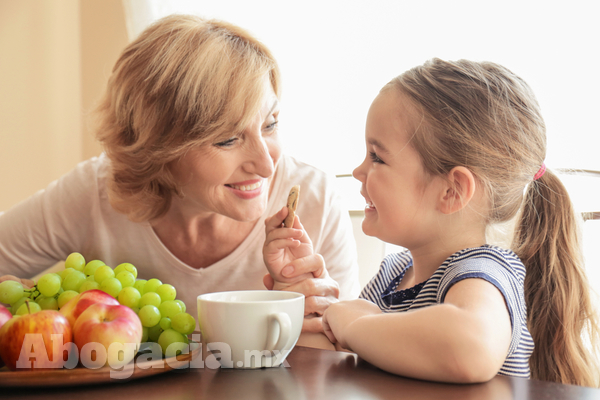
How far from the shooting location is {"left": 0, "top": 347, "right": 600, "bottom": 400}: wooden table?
51 centimetres

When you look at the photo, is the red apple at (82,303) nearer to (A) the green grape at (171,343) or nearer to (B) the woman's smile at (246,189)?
(A) the green grape at (171,343)

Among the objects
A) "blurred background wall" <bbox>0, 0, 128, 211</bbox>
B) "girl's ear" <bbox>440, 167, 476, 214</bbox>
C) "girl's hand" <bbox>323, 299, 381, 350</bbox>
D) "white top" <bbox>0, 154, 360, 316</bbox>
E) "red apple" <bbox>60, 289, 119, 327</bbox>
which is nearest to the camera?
"red apple" <bbox>60, 289, 119, 327</bbox>

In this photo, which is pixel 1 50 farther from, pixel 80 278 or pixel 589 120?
pixel 589 120

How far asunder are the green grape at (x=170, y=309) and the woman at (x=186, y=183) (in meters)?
0.50

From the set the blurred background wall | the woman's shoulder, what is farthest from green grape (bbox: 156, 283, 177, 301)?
the blurred background wall

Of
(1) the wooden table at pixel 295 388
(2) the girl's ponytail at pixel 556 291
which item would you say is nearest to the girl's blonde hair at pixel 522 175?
(2) the girl's ponytail at pixel 556 291

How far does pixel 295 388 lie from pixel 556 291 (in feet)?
1.88

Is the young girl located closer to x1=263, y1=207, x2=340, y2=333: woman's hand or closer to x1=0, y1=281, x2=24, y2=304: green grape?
x1=263, y1=207, x2=340, y2=333: woman's hand

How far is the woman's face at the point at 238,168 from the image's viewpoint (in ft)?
3.94

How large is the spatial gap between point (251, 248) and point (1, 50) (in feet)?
7.21

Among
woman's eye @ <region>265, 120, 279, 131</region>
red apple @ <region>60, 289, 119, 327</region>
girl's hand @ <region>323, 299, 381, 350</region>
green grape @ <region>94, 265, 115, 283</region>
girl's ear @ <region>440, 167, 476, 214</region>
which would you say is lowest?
girl's hand @ <region>323, 299, 381, 350</region>

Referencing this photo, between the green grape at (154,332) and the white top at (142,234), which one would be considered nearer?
the green grape at (154,332)

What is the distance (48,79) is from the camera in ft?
9.47

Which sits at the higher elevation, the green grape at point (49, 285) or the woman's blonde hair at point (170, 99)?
the woman's blonde hair at point (170, 99)
